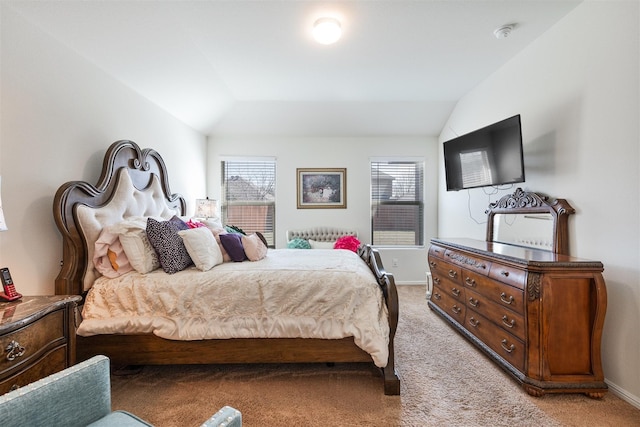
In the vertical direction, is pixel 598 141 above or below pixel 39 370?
above

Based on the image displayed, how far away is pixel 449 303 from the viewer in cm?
295

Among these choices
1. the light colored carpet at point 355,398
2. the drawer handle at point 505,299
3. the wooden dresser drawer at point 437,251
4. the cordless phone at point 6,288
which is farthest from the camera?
the wooden dresser drawer at point 437,251

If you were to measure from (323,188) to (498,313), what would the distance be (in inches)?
122

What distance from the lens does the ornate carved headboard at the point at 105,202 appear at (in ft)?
6.37

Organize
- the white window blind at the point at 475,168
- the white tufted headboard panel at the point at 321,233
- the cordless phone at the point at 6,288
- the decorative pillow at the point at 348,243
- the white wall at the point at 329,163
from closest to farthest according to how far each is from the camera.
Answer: the cordless phone at the point at 6,288 → the white window blind at the point at 475,168 → the decorative pillow at the point at 348,243 → the white tufted headboard panel at the point at 321,233 → the white wall at the point at 329,163

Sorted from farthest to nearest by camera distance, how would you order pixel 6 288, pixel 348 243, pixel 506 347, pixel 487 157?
pixel 348 243
pixel 487 157
pixel 506 347
pixel 6 288

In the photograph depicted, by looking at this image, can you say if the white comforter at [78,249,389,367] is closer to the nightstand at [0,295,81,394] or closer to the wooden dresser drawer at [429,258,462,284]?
the nightstand at [0,295,81,394]

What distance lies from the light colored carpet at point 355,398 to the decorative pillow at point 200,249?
0.80 m

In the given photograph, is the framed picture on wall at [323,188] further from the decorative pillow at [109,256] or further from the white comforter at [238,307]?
the decorative pillow at [109,256]

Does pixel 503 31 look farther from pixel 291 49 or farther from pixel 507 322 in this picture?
pixel 507 322

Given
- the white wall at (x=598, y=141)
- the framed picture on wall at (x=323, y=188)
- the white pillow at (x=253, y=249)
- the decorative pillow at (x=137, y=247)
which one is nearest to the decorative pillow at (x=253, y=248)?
the white pillow at (x=253, y=249)

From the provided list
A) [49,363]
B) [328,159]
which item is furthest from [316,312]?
[328,159]

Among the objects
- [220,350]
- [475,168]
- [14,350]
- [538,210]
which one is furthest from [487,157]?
[14,350]

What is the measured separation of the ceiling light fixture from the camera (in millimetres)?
2236
